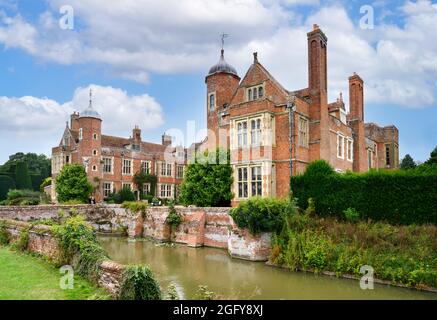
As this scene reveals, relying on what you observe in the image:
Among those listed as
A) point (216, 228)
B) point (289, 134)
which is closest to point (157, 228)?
point (216, 228)

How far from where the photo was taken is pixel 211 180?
19969mm

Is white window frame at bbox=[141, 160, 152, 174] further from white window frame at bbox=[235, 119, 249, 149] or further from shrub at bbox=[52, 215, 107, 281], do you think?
shrub at bbox=[52, 215, 107, 281]

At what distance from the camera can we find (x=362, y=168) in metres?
25.7

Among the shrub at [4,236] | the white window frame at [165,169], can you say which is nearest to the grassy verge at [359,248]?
the shrub at [4,236]

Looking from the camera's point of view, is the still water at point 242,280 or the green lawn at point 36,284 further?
the still water at point 242,280

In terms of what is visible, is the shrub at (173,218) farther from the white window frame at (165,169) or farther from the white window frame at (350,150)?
the white window frame at (165,169)

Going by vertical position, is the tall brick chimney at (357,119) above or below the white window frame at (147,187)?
above

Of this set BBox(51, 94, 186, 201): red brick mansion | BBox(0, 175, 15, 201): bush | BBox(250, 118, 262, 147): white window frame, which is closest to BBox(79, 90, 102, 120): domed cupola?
BBox(51, 94, 186, 201): red brick mansion

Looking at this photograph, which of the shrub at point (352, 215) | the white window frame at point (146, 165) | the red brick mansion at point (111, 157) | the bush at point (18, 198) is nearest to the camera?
the shrub at point (352, 215)

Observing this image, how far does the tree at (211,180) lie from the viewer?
1978 cm

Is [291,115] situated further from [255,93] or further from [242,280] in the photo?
[242,280]

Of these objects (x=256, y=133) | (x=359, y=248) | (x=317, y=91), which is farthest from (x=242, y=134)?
(x=359, y=248)

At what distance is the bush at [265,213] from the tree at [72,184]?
73.6 ft
